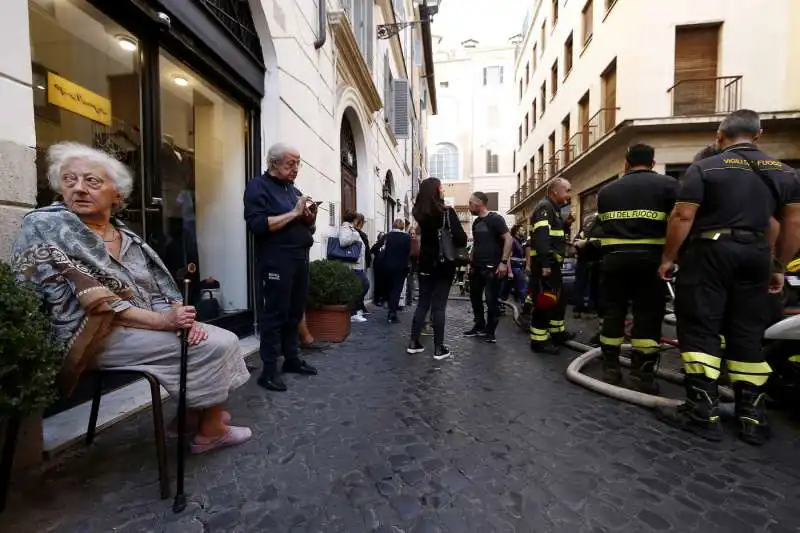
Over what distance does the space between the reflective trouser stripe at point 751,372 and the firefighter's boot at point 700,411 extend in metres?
0.14

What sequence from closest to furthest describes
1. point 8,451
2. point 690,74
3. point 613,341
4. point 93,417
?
1. point 8,451
2. point 93,417
3. point 613,341
4. point 690,74

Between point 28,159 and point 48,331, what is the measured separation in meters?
0.99

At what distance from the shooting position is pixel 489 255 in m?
5.48

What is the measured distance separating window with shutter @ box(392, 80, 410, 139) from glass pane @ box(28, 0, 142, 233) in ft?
36.6

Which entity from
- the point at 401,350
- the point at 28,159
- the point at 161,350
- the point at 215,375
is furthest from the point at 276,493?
the point at 401,350

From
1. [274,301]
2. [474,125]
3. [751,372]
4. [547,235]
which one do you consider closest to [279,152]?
[274,301]

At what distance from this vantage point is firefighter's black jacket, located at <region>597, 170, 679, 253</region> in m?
3.39

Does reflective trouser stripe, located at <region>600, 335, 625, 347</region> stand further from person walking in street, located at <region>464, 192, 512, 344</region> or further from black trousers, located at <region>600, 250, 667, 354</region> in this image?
person walking in street, located at <region>464, 192, 512, 344</region>

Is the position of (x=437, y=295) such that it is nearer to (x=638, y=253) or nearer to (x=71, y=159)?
(x=638, y=253)

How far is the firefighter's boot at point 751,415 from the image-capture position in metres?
2.56

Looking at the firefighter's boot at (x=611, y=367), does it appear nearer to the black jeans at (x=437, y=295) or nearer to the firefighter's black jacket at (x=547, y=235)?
the firefighter's black jacket at (x=547, y=235)

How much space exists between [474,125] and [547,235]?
3815 centimetres

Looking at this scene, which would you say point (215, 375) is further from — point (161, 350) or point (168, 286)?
point (168, 286)

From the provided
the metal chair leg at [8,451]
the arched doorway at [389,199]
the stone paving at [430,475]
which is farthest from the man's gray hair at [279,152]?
the arched doorway at [389,199]
